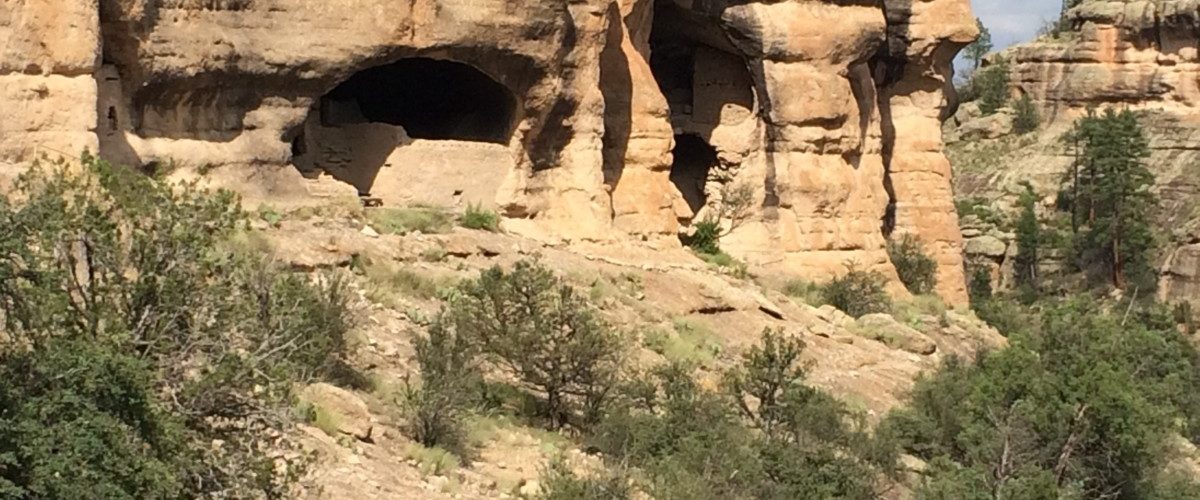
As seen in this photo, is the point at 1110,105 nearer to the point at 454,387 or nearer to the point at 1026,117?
the point at 1026,117

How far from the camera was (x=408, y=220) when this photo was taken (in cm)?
2380

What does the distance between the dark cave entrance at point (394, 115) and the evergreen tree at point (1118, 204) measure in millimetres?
30557

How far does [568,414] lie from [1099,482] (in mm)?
6377

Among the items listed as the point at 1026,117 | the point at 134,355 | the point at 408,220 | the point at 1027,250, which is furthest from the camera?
the point at 1026,117

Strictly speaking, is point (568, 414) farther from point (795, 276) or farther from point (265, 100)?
point (795, 276)

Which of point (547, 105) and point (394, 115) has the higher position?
point (547, 105)

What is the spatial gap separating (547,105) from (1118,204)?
3227 cm

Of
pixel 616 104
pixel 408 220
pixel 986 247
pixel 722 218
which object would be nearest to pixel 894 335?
pixel 722 218

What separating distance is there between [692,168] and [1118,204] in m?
26.0

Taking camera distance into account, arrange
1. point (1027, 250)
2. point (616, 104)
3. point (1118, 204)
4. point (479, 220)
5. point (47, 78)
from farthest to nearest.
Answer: point (1027, 250) → point (1118, 204) → point (616, 104) → point (479, 220) → point (47, 78)

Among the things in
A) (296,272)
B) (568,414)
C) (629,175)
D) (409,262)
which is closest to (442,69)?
(629,175)

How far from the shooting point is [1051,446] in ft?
70.3

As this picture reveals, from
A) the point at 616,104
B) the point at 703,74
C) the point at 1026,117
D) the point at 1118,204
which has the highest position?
the point at 703,74

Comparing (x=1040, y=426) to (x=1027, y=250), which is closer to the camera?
(x=1040, y=426)
